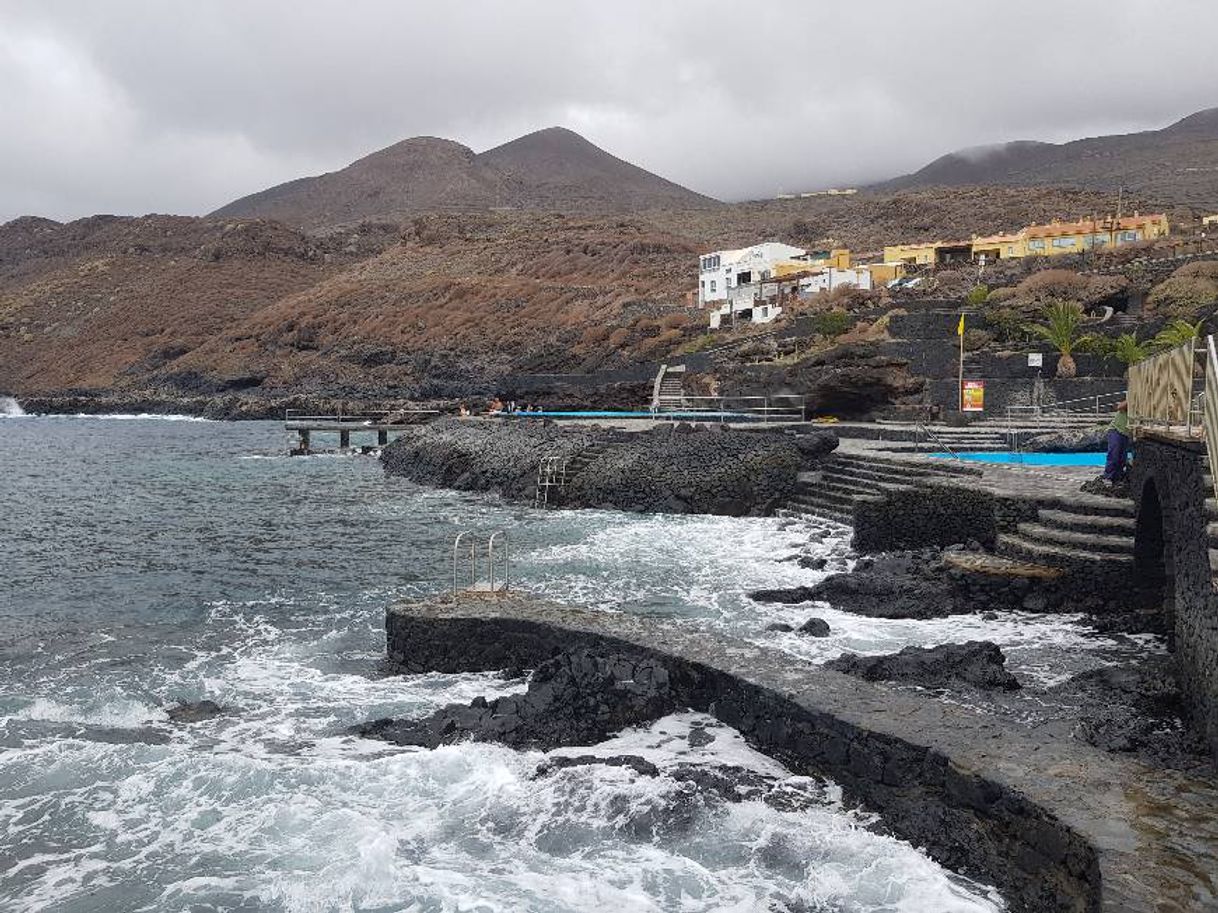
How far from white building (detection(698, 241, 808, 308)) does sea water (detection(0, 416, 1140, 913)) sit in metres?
49.0

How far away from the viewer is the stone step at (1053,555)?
37.5 feet

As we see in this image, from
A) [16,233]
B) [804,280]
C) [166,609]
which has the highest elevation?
[16,233]

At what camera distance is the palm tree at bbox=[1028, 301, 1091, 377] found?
99.6 feet

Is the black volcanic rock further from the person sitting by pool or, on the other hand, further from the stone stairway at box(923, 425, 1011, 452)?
the stone stairway at box(923, 425, 1011, 452)

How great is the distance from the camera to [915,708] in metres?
7.34

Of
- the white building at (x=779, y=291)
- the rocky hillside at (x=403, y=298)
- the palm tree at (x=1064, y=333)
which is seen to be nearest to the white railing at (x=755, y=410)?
the palm tree at (x=1064, y=333)

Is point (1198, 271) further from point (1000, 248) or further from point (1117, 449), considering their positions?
point (1117, 449)

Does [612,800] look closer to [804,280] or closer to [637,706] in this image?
[637,706]

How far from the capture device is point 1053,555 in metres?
12.0

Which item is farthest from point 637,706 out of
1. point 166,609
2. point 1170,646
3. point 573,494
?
point 573,494

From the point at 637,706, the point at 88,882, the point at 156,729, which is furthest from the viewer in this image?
the point at 156,729

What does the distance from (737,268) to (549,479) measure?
45669 millimetres

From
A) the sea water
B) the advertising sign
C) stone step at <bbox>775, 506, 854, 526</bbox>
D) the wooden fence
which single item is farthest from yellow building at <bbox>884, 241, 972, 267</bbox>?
the wooden fence

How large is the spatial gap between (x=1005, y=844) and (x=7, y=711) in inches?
364
